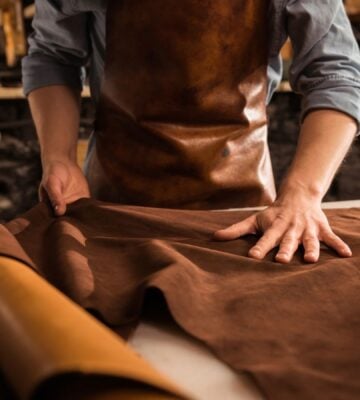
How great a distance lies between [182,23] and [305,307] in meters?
0.74

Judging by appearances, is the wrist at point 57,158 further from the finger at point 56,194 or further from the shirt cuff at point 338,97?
the shirt cuff at point 338,97

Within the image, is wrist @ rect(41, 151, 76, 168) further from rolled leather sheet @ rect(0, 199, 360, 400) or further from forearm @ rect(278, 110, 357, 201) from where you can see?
forearm @ rect(278, 110, 357, 201)

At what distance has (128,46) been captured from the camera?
1.24m

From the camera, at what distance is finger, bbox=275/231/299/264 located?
0.82 meters

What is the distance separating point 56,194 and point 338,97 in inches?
23.1

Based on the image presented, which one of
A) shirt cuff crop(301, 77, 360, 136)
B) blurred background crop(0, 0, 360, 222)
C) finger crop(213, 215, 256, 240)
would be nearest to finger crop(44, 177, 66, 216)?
finger crop(213, 215, 256, 240)

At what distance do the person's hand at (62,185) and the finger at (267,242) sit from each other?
374mm

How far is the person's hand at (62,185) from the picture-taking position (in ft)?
3.51

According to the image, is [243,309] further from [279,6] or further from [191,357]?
[279,6]

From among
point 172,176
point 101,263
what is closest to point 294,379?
point 101,263

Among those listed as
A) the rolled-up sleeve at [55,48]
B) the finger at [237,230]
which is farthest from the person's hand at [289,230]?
the rolled-up sleeve at [55,48]

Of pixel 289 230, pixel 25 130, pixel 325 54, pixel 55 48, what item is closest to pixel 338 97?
pixel 325 54

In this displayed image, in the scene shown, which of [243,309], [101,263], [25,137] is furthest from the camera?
[25,137]

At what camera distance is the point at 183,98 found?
3.96 ft
